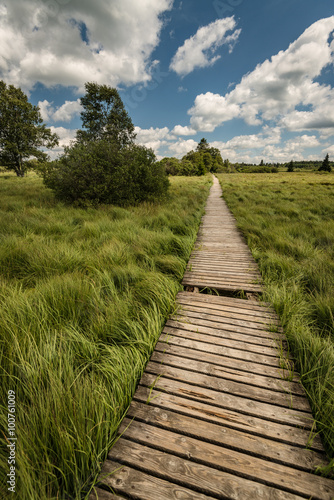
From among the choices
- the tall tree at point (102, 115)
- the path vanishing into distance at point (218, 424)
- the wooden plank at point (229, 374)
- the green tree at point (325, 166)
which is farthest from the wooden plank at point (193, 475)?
the green tree at point (325, 166)

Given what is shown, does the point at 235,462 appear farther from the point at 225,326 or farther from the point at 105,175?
the point at 105,175

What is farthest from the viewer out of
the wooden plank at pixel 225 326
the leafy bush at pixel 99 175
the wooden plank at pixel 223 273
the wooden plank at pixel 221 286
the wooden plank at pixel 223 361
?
the leafy bush at pixel 99 175

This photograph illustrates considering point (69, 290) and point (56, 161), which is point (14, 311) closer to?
point (69, 290)

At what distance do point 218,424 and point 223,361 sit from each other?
0.60 meters

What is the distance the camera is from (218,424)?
1.50 meters

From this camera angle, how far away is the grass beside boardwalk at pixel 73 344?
1.15 m

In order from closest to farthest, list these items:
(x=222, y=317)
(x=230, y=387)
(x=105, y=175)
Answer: (x=230, y=387)
(x=222, y=317)
(x=105, y=175)

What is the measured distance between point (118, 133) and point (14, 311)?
26.7 meters

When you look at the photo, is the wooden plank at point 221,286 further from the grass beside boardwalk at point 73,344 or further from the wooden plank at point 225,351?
the wooden plank at point 225,351

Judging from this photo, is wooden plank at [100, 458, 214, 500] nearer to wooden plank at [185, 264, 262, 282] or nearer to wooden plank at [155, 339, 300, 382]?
wooden plank at [155, 339, 300, 382]

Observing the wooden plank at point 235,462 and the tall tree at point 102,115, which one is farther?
the tall tree at point 102,115

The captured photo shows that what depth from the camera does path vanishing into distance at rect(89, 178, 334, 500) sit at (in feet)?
3.91

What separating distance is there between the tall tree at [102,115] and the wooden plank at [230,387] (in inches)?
Result: 1021

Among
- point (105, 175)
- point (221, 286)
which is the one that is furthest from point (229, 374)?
point (105, 175)
